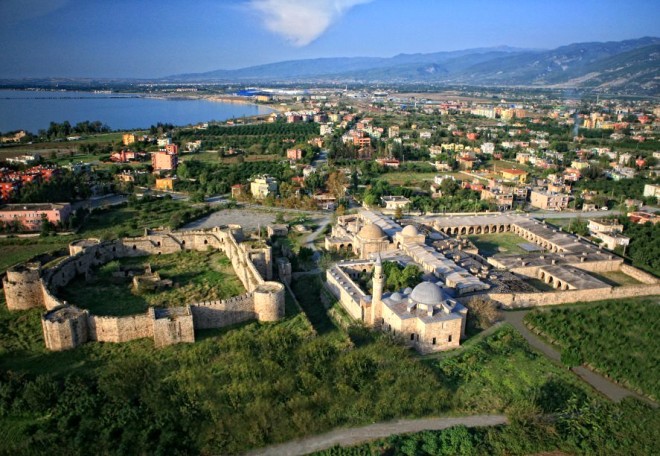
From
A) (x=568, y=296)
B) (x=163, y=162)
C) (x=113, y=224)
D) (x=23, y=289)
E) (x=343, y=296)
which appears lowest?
(x=568, y=296)

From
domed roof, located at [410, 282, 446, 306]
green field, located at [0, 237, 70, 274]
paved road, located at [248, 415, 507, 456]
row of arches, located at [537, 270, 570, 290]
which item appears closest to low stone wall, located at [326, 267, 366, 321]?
domed roof, located at [410, 282, 446, 306]

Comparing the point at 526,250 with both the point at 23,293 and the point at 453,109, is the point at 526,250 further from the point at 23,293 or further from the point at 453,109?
the point at 453,109

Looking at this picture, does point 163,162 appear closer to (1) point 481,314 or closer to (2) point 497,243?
(2) point 497,243

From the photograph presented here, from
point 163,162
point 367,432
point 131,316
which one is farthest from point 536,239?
point 163,162

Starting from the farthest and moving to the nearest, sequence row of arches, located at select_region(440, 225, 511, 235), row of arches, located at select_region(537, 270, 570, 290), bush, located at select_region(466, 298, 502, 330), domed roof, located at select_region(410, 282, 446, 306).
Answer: row of arches, located at select_region(440, 225, 511, 235)
row of arches, located at select_region(537, 270, 570, 290)
bush, located at select_region(466, 298, 502, 330)
domed roof, located at select_region(410, 282, 446, 306)

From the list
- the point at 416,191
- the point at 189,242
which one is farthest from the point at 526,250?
the point at 189,242

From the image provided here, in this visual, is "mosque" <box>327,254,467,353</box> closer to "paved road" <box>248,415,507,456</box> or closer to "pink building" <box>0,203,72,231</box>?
"paved road" <box>248,415,507,456</box>
